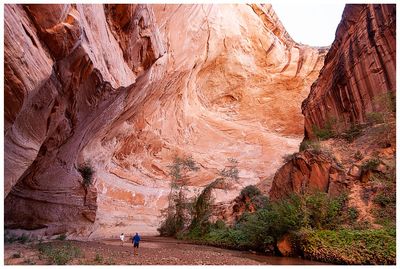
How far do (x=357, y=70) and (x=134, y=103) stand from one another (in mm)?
13309

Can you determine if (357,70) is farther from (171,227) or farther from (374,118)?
(171,227)

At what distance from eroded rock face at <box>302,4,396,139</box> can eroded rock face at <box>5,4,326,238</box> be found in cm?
1103

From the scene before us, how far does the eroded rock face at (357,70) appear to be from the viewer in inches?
784

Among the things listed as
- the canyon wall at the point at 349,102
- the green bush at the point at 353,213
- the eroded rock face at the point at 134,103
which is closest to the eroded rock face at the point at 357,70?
the canyon wall at the point at 349,102

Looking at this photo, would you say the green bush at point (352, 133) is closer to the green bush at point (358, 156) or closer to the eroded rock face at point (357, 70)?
the eroded rock face at point (357, 70)

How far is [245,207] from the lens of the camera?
851 inches

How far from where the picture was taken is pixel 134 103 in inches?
885

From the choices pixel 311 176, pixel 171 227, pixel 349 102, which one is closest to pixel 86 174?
pixel 171 227

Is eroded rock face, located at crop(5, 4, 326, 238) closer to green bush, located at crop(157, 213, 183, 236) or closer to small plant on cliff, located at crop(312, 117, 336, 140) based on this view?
green bush, located at crop(157, 213, 183, 236)

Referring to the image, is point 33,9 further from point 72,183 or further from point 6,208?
point 72,183

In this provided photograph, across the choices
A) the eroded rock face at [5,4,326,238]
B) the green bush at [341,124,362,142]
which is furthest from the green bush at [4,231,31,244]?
the green bush at [341,124,362,142]

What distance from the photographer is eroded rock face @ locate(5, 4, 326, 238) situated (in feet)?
33.7

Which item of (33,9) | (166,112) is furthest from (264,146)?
(33,9)

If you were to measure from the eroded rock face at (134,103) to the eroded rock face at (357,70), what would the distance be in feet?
36.2
